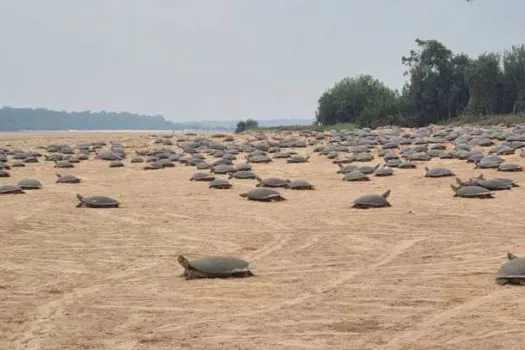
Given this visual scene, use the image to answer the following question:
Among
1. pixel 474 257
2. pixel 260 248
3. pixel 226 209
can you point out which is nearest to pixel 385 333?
pixel 474 257

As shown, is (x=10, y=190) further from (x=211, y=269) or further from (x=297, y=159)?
(x=297, y=159)

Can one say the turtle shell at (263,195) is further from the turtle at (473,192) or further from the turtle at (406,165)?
the turtle at (406,165)

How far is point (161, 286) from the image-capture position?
938cm

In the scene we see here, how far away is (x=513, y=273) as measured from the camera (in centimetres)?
895

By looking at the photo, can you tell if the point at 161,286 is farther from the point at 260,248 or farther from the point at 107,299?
the point at 260,248

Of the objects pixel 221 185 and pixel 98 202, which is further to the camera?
pixel 221 185

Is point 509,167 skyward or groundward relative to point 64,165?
skyward

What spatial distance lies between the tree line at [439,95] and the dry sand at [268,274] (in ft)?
171

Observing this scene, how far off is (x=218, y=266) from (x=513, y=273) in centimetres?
357

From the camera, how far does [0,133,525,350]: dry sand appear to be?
726 centimetres

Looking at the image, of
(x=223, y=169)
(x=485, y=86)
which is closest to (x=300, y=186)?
(x=223, y=169)

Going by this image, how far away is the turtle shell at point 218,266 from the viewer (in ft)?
31.8

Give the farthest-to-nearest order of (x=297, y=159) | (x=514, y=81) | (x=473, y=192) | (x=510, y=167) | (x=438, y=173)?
1. (x=514, y=81)
2. (x=297, y=159)
3. (x=510, y=167)
4. (x=438, y=173)
5. (x=473, y=192)

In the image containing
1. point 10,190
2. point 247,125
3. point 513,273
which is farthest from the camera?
point 247,125
